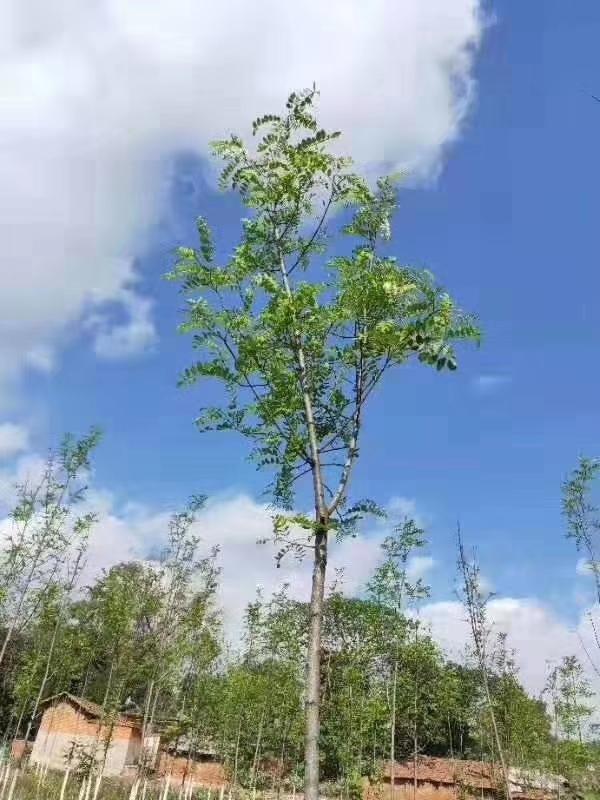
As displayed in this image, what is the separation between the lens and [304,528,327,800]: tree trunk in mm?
5594

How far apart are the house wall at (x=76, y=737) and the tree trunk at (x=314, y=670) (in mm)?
28827

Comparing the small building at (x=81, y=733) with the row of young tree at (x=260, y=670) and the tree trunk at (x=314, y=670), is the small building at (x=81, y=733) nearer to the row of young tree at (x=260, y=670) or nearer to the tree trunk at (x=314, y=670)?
the row of young tree at (x=260, y=670)

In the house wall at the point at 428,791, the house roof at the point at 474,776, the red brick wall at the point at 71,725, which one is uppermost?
the red brick wall at the point at 71,725

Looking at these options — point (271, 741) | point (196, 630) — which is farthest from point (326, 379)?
point (271, 741)

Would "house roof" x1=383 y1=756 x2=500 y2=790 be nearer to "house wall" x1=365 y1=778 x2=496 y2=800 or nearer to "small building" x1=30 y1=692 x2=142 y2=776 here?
"house wall" x1=365 y1=778 x2=496 y2=800

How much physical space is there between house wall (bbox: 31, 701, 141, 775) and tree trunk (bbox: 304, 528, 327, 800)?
28827 millimetres

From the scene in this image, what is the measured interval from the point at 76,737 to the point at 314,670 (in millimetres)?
31441

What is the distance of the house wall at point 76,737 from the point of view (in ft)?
103

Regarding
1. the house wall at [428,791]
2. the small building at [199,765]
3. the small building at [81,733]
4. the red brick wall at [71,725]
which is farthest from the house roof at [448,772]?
the red brick wall at [71,725]

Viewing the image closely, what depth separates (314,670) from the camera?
19.6ft

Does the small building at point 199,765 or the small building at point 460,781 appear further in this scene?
the small building at point 199,765

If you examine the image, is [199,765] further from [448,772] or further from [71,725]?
[448,772]

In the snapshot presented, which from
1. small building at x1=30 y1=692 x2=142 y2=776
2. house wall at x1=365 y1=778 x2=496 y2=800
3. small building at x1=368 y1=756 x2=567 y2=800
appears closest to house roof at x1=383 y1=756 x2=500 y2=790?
small building at x1=368 y1=756 x2=567 y2=800

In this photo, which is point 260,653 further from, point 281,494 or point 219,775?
point 281,494
